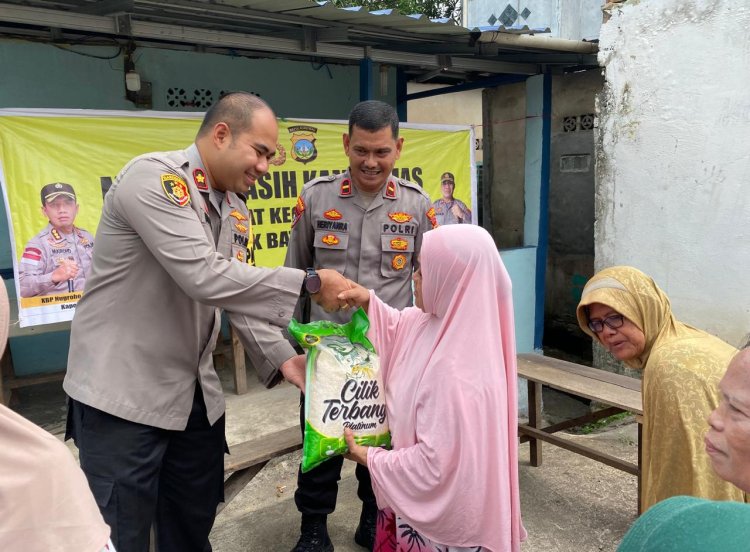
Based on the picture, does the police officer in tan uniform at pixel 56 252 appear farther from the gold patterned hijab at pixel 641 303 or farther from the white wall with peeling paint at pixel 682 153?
the white wall with peeling paint at pixel 682 153

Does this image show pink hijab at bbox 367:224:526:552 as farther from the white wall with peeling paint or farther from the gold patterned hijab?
the white wall with peeling paint

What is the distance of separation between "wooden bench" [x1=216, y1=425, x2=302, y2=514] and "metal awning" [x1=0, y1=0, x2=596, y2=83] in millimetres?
2521

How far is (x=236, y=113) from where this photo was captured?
1.96m

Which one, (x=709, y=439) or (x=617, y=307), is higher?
(x=617, y=307)

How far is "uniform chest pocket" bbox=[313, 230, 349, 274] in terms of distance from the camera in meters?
2.85

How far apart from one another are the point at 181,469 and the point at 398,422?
2.70 ft

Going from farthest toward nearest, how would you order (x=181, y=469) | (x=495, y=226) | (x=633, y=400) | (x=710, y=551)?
1. (x=495, y=226)
2. (x=633, y=400)
3. (x=181, y=469)
4. (x=710, y=551)

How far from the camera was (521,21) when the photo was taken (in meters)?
7.75

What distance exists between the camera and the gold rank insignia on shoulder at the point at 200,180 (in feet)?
6.42

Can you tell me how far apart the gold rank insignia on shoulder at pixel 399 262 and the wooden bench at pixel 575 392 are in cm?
138

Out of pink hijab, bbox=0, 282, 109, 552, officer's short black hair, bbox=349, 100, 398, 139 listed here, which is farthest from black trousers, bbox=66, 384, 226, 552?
officer's short black hair, bbox=349, 100, 398, 139

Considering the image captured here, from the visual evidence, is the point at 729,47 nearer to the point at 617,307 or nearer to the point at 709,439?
the point at 617,307

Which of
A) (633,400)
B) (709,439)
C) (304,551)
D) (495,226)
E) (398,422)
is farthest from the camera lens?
(495,226)

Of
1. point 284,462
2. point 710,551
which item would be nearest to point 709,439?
point 710,551
